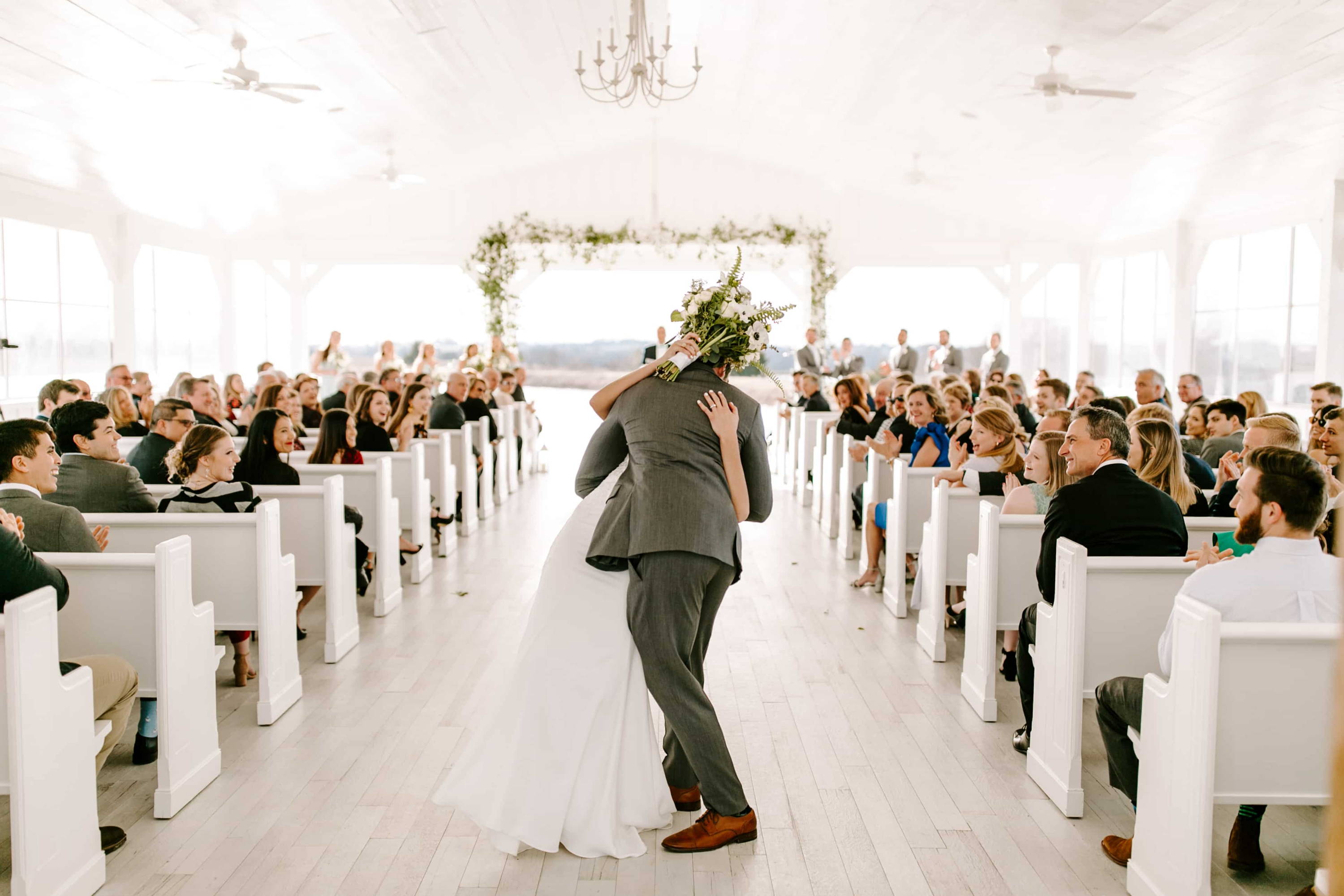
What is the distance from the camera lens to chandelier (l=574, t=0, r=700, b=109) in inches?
253

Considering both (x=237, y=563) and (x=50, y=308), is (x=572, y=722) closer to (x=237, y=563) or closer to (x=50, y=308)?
(x=237, y=563)

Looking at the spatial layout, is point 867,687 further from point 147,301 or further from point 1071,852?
point 147,301

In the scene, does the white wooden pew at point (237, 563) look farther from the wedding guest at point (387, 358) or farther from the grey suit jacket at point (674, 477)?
the wedding guest at point (387, 358)

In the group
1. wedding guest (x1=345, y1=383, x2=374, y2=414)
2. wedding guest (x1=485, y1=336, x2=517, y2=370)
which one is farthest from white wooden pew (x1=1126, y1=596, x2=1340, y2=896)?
wedding guest (x1=485, y1=336, x2=517, y2=370)

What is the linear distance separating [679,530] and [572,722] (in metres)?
0.59

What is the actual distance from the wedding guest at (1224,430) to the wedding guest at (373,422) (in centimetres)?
474

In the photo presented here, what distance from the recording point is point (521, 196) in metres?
14.9

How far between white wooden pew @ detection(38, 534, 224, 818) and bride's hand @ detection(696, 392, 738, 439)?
5.45 feet

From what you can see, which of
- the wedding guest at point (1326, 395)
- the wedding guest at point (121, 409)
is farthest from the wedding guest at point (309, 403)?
the wedding guest at point (1326, 395)

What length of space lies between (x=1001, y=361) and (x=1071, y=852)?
1168 cm

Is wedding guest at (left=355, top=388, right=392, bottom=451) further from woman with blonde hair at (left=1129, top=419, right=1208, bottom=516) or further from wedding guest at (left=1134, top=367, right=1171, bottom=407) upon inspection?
wedding guest at (left=1134, top=367, right=1171, bottom=407)

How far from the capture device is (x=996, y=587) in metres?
4.15

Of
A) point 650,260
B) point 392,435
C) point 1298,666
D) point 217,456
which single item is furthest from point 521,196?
point 1298,666

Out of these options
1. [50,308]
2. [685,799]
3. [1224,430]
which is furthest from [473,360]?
[685,799]
